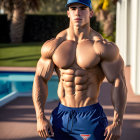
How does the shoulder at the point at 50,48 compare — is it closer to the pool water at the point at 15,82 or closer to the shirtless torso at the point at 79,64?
the shirtless torso at the point at 79,64

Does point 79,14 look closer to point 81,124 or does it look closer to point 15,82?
point 81,124

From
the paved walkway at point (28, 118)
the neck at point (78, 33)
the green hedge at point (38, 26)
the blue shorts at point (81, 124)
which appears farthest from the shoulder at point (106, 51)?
the green hedge at point (38, 26)

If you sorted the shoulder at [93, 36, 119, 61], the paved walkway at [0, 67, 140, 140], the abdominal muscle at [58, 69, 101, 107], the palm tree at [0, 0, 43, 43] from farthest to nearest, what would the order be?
the palm tree at [0, 0, 43, 43]
the paved walkway at [0, 67, 140, 140]
the abdominal muscle at [58, 69, 101, 107]
the shoulder at [93, 36, 119, 61]

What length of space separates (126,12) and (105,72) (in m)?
13.7

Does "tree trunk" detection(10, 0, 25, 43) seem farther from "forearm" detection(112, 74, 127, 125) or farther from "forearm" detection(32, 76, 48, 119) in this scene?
"forearm" detection(112, 74, 127, 125)

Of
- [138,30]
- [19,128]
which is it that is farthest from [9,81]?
[19,128]

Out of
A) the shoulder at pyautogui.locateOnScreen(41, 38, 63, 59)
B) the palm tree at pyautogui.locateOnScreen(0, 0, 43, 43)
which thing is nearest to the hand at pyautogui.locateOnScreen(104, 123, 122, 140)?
the shoulder at pyautogui.locateOnScreen(41, 38, 63, 59)

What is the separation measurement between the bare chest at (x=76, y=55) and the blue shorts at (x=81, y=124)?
361mm

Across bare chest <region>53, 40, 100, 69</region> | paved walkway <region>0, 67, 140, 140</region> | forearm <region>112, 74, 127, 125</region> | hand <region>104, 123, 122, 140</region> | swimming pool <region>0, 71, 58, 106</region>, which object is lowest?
swimming pool <region>0, 71, 58, 106</region>

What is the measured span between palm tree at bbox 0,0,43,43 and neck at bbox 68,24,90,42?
26.2 meters

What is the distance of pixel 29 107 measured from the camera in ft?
25.6

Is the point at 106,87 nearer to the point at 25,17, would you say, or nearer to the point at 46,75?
the point at 46,75

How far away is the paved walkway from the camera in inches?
218

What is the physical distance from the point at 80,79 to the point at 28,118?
14.9 ft
